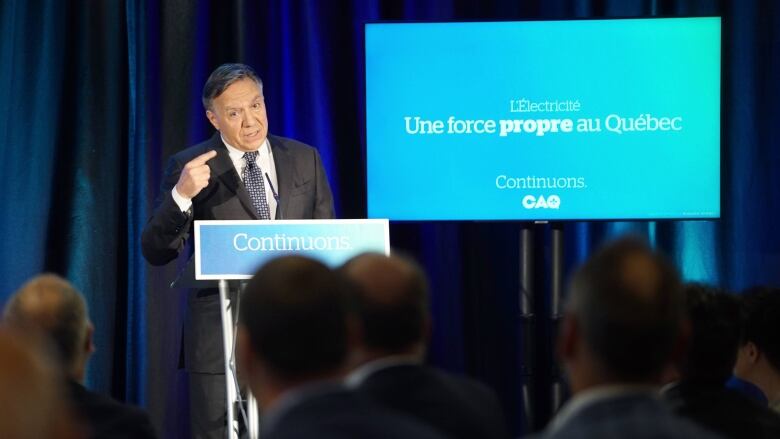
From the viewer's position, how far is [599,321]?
6.07 feet

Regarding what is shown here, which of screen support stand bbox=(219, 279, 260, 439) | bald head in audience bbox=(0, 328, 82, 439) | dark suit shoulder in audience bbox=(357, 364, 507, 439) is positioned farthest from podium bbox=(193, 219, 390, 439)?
bald head in audience bbox=(0, 328, 82, 439)

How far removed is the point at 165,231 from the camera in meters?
4.69

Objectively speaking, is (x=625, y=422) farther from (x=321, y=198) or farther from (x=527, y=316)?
(x=527, y=316)

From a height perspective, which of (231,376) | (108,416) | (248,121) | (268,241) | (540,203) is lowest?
(231,376)

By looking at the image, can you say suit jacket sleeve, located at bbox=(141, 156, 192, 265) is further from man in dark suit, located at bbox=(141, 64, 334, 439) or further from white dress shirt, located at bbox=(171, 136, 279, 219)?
white dress shirt, located at bbox=(171, 136, 279, 219)

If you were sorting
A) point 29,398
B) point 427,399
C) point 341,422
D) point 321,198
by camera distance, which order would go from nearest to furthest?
point 29,398, point 341,422, point 427,399, point 321,198

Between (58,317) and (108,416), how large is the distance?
26 cm

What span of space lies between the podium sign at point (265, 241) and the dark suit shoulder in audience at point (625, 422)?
2369mm

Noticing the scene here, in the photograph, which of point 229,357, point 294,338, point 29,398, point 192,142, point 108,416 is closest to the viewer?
point 29,398


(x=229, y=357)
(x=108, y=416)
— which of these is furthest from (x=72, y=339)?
(x=229, y=357)

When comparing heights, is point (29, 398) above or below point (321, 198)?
below

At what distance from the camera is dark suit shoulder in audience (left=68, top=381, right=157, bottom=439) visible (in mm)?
2426

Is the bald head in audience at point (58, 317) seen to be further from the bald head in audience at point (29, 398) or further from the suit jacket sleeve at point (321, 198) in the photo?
the suit jacket sleeve at point (321, 198)

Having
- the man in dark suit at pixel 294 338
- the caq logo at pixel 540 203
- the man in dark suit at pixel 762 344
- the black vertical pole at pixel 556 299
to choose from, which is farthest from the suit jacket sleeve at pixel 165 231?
the man in dark suit at pixel 294 338
